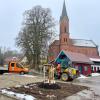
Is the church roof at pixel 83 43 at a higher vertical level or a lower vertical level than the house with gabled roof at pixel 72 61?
higher

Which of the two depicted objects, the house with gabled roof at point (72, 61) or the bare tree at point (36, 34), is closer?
the house with gabled roof at point (72, 61)

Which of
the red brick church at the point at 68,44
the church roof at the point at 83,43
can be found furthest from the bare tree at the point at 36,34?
the church roof at the point at 83,43

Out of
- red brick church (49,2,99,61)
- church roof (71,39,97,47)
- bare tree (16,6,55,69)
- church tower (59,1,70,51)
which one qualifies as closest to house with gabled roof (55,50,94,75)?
bare tree (16,6,55,69)

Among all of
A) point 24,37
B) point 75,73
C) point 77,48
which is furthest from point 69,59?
point 77,48

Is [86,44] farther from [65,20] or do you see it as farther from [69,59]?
[69,59]

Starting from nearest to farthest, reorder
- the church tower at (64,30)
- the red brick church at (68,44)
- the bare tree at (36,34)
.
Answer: the bare tree at (36,34) < the red brick church at (68,44) < the church tower at (64,30)

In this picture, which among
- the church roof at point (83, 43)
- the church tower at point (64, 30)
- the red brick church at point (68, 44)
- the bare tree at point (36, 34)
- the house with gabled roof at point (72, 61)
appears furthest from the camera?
the church roof at point (83, 43)

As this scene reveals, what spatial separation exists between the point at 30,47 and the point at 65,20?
57.2m

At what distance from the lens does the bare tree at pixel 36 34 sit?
66938mm

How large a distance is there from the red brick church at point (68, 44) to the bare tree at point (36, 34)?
3472 cm

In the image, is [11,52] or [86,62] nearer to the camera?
[86,62]

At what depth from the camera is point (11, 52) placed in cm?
16488

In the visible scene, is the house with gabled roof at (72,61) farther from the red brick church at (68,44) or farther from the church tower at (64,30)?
the church tower at (64,30)

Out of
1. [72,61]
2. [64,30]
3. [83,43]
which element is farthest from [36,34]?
[83,43]
